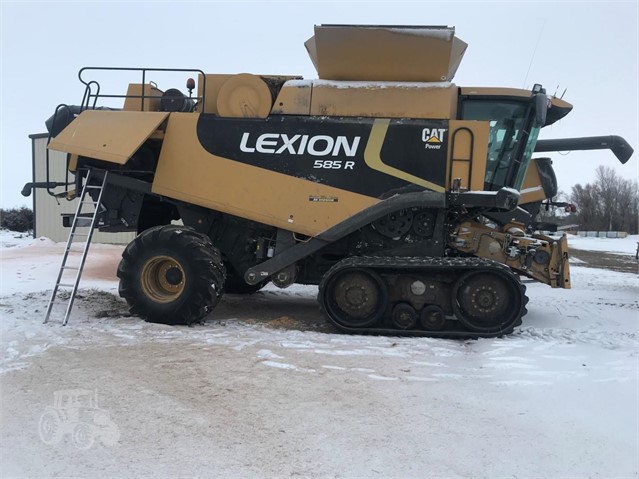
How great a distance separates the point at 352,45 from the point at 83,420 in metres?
5.12

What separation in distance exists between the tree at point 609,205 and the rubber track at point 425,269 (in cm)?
6586

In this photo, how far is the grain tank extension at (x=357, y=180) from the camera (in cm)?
646

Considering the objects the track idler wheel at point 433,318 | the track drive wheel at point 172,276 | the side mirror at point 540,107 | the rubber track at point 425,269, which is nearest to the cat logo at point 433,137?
the side mirror at point 540,107

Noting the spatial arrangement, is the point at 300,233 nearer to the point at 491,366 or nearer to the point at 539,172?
the point at 491,366

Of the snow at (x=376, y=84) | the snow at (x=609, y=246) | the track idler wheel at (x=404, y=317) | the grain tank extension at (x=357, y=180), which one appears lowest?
the track idler wheel at (x=404, y=317)

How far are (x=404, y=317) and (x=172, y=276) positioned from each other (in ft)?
10.1

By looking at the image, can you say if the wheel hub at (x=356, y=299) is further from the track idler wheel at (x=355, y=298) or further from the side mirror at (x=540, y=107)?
the side mirror at (x=540, y=107)

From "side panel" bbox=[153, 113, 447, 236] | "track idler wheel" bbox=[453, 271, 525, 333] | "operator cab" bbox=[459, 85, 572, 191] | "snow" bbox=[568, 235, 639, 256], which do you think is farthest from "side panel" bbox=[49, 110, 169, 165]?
"snow" bbox=[568, 235, 639, 256]

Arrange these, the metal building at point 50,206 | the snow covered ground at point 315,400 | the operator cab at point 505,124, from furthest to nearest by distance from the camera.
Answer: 1. the metal building at point 50,206
2. the operator cab at point 505,124
3. the snow covered ground at point 315,400

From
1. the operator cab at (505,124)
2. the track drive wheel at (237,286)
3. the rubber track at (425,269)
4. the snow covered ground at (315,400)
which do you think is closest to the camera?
the snow covered ground at (315,400)

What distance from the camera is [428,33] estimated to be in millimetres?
6418

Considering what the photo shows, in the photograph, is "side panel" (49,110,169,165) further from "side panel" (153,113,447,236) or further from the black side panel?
the black side panel

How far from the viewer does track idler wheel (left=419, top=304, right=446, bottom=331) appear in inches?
253

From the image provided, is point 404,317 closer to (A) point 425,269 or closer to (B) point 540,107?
(A) point 425,269
